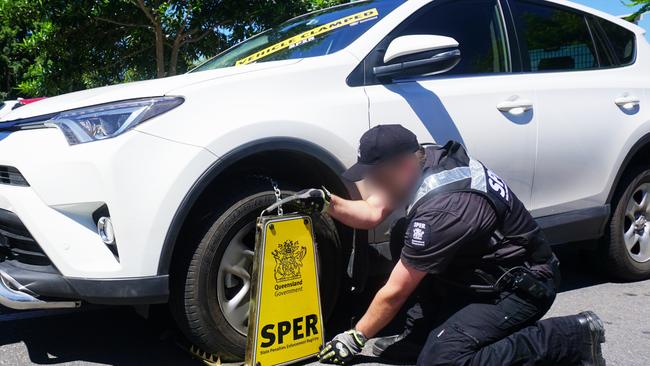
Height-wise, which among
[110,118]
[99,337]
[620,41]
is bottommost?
[99,337]

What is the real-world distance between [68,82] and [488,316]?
7911 millimetres

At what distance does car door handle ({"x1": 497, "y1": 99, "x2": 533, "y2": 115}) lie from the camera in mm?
3297

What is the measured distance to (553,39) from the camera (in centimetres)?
387

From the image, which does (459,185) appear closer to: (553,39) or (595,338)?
(595,338)

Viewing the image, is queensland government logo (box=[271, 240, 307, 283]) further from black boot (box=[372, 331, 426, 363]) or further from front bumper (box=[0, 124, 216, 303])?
black boot (box=[372, 331, 426, 363])

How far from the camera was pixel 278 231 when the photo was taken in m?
2.58

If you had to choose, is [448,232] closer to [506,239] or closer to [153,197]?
[506,239]

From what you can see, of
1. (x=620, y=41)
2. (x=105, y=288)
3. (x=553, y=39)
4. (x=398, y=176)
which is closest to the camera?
(x=105, y=288)

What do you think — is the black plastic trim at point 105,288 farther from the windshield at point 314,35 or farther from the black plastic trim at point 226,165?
the windshield at point 314,35

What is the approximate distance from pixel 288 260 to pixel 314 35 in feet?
4.15

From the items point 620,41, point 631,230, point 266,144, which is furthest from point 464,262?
point 620,41

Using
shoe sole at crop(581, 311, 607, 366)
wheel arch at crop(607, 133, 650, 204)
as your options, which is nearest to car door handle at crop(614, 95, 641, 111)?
wheel arch at crop(607, 133, 650, 204)

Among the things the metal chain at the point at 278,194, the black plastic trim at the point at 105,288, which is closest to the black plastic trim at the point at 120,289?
the black plastic trim at the point at 105,288

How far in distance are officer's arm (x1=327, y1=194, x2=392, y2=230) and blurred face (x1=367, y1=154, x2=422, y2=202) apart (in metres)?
0.09
